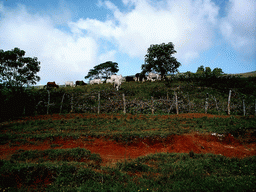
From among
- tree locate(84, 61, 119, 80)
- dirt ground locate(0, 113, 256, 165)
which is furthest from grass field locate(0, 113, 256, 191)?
tree locate(84, 61, 119, 80)

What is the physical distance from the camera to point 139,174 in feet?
16.5

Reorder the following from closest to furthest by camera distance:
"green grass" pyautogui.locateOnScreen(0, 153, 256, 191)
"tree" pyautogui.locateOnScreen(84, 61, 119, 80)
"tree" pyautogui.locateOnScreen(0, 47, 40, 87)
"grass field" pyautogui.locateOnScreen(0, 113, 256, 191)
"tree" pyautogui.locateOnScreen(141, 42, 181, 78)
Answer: "green grass" pyautogui.locateOnScreen(0, 153, 256, 191), "grass field" pyautogui.locateOnScreen(0, 113, 256, 191), "tree" pyautogui.locateOnScreen(0, 47, 40, 87), "tree" pyautogui.locateOnScreen(141, 42, 181, 78), "tree" pyautogui.locateOnScreen(84, 61, 119, 80)

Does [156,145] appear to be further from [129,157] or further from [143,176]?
[143,176]

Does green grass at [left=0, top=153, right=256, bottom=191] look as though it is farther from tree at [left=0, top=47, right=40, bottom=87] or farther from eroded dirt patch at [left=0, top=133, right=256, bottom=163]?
tree at [left=0, top=47, right=40, bottom=87]

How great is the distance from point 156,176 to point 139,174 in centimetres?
58

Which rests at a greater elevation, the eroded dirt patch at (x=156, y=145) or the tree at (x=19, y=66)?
the tree at (x=19, y=66)

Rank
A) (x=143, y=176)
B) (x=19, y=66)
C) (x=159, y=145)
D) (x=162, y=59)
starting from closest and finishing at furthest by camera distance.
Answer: (x=143, y=176) → (x=159, y=145) → (x=19, y=66) → (x=162, y=59)

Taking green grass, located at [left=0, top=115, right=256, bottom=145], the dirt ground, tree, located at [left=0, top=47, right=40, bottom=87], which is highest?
tree, located at [left=0, top=47, right=40, bottom=87]

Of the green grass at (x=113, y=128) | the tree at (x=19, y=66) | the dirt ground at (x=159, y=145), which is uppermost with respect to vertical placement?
the tree at (x=19, y=66)

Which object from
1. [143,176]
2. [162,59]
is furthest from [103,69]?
[143,176]

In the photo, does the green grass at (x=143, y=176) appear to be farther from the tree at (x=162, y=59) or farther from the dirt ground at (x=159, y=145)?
the tree at (x=162, y=59)

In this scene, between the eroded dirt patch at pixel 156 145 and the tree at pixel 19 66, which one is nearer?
the eroded dirt patch at pixel 156 145

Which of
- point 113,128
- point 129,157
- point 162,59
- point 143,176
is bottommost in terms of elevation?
point 129,157

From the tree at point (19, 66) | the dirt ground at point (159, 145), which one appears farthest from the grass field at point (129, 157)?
the tree at point (19, 66)
